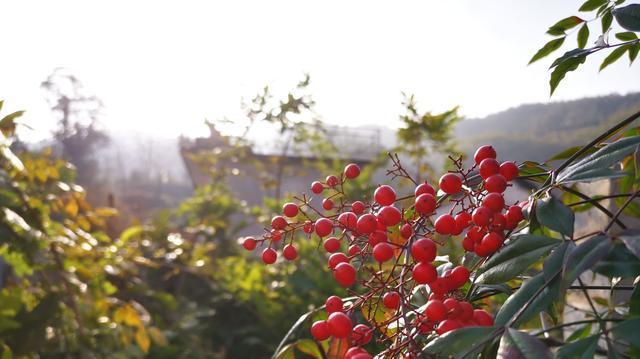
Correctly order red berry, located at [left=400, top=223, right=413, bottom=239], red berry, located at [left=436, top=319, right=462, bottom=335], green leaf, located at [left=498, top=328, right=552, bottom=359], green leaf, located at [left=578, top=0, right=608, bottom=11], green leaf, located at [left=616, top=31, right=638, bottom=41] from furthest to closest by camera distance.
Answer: green leaf, located at [left=616, top=31, right=638, bottom=41]
green leaf, located at [left=578, top=0, right=608, bottom=11]
red berry, located at [left=400, top=223, right=413, bottom=239]
red berry, located at [left=436, top=319, right=462, bottom=335]
green leaf, located at [left=498, top=328, right=552, bottom=359]

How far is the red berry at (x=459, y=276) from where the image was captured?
1.79 ft

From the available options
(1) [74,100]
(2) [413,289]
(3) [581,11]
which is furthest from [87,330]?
(1) [74,100]

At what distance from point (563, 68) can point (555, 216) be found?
0.32m

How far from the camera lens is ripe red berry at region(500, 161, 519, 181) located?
0.58 meters

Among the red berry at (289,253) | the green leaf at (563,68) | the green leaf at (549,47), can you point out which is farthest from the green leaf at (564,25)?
the red berry at (289,253)

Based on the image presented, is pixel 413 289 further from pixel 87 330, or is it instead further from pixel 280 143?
pixel 280 143

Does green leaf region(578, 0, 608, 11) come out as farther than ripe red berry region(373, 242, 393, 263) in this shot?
Yes

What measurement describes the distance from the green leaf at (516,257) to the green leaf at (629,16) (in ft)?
1.11

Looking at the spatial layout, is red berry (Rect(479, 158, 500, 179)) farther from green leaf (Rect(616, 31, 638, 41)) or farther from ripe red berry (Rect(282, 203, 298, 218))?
green leaf (Rect(616, 31, 638, 41))

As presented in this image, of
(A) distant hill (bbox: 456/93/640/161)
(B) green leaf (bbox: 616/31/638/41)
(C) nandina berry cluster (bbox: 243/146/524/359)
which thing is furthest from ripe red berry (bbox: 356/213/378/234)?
(A) distant hill (bbox: 456/93/640/161)

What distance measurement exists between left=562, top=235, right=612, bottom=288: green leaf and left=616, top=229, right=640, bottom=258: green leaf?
1 centimetres

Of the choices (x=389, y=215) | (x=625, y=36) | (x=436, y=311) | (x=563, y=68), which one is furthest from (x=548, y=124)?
(x=436, y=311)

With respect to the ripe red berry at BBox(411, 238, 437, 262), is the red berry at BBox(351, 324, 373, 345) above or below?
below

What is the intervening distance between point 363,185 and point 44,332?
2078mm
